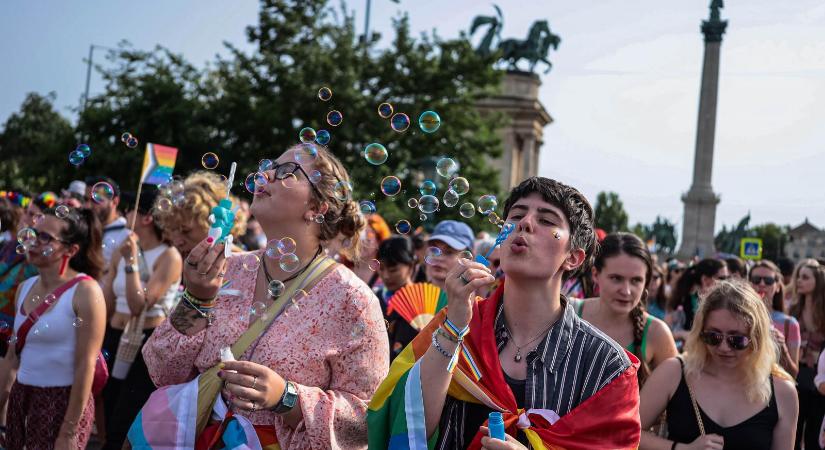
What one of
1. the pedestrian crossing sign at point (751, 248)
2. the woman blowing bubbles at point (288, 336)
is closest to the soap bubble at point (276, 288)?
the woman blowing bubbles at point (288, 336)

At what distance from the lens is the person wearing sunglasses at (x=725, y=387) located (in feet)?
12.7

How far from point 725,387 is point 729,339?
23cm

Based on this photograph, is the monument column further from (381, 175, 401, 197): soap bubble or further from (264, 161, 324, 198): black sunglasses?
(264, 161, 324, 198): black sunglasses

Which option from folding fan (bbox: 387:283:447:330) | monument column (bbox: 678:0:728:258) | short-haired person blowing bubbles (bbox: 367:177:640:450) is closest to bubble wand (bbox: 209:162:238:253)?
short-haired person blowing bubbles (bbox: 367:177:640:450)

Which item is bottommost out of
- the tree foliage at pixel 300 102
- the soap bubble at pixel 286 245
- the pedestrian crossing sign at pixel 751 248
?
the soap bubble at pixel 286 245

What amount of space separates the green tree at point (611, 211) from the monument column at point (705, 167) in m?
74.8

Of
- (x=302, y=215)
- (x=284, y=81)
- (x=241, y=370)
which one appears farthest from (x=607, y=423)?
(x=284, y=81)

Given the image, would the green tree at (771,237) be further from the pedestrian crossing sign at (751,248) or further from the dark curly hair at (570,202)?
the dark curly hair at (570,202)

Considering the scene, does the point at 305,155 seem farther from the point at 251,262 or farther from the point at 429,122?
the point at 429,122

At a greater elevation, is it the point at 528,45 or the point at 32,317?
the point at 528,45

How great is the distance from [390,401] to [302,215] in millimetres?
897

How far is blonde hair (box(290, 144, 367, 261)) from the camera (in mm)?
3404

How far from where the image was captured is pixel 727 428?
3855mm

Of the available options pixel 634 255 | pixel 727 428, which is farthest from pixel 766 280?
pixel 727 428
